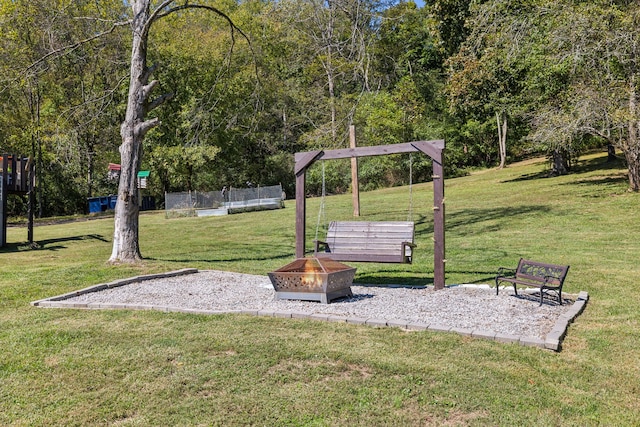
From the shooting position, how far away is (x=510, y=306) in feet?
24.7

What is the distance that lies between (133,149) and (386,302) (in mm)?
6519

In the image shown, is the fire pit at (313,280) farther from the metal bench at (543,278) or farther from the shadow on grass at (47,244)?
the shadow on grass at (47,244)

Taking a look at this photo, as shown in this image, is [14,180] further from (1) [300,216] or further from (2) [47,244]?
(1) [300,216]

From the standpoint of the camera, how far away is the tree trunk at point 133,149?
11227mm

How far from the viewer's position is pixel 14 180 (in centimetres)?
1695

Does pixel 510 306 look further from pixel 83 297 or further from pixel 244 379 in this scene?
pixel 83 297

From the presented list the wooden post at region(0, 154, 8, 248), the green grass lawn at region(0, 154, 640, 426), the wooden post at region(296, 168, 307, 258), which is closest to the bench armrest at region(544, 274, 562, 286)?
the green grass lawn at region(0, 154, 640, 426)

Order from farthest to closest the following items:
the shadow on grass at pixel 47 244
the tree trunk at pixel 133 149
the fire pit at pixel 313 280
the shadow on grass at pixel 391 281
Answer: the shadow on grass at pixel 47 244
the tree trunk at pixel 133 149
the shadow on grass at pixel 391 281
the fire pit at pixel 313 280

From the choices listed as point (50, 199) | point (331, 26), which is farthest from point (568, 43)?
point (50, 199)

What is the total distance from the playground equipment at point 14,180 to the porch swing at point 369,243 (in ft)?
36.3

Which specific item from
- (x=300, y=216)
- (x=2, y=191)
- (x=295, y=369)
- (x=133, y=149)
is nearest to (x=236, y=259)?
(x=133, y=149)

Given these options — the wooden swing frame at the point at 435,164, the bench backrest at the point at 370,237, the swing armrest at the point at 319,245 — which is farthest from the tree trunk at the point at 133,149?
the bench backrest at the point at 370,237

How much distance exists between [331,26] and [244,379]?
8782 mm

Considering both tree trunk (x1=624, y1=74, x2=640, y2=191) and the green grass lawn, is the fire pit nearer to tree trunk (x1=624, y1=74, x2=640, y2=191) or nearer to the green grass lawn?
the green grass lawn
